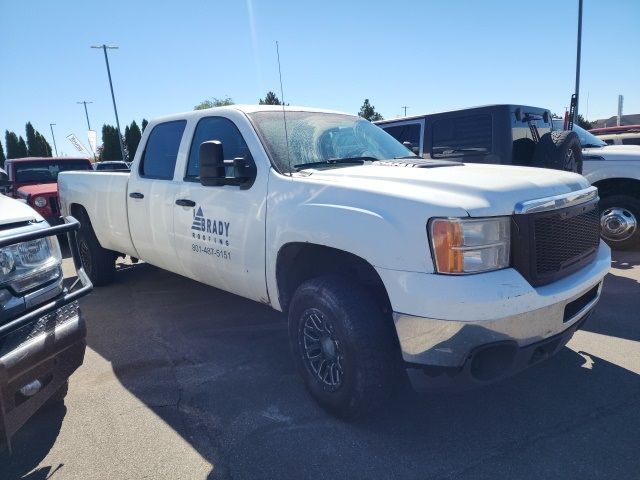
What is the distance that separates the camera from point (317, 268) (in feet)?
10.2

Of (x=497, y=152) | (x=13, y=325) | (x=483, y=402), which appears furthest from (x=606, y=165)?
(x=13, y=325)

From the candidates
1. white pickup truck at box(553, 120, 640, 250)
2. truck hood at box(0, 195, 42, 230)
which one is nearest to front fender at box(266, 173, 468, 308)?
truck hood at box(0, 195, 42, 230)

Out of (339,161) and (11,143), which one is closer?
(339,161)

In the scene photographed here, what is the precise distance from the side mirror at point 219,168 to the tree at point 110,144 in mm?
37881

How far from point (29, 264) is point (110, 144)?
39118 mm

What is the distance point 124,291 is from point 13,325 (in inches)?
149

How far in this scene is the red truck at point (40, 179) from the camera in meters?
8.45

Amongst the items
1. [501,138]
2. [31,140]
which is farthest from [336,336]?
[31,140]

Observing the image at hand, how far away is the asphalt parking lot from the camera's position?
2379 millimetres

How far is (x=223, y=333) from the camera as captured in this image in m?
4.20

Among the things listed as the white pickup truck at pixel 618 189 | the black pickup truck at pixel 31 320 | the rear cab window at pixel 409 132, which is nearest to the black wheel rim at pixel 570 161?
the white pickup truck at pixel 618 189

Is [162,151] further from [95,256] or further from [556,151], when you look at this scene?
[556,151]

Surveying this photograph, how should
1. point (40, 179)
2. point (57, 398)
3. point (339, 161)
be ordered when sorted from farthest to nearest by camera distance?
point (40, 179) < point (339, 161) < point (57, 398)

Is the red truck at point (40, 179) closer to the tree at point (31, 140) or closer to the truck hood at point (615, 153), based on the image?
the truck hood at point (615, 153)
